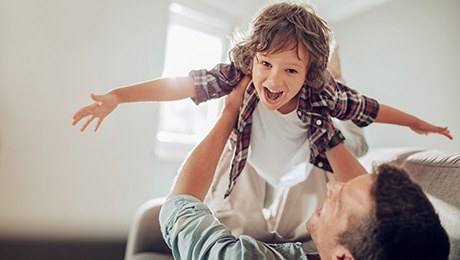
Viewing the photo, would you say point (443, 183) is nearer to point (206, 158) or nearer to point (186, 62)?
point (206, 158)

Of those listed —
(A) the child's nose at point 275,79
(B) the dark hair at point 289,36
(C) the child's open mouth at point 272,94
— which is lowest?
(C) the child's open mouth at point 272,94

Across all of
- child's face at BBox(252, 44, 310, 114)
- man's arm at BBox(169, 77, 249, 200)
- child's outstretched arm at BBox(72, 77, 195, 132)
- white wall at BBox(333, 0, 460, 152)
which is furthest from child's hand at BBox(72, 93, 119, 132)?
white wall at BBox(333, 0, 460, 152)

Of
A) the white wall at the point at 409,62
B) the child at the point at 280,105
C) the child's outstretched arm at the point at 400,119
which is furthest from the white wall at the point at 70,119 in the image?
the child's outstretched arm at the point at 400,119

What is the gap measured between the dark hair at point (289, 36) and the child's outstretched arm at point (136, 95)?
13 cm

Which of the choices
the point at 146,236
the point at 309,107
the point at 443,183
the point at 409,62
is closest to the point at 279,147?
the point at 309,107

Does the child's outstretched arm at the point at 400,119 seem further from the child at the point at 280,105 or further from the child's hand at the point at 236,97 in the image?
the child's hand at the point at 236,97

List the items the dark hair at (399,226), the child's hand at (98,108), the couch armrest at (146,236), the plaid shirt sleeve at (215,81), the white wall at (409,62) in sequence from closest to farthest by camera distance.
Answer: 1. the dark hair at (399,226)
2. the child's hand at (98,108)
3. the plaid shirt sleeve at (215,81)
4. the couch armrest at (146,236)
5. the white wall at (409,62)

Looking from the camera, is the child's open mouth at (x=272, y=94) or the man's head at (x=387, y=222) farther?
the child's open mouth at (x=272, y=94)

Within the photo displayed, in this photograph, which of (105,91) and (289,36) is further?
(105,91)

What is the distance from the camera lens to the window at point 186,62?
1.76 meters

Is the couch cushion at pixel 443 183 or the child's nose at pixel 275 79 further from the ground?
the child's nose at pixel 275 79

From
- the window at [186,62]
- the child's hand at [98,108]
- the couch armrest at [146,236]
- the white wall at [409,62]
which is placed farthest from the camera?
the window at [186,62]

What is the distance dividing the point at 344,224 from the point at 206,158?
290 millimetres

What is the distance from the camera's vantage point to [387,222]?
1.42 feet
